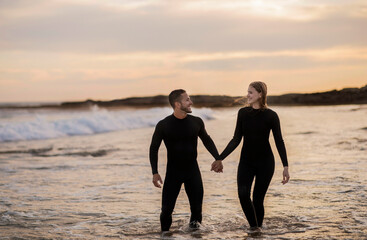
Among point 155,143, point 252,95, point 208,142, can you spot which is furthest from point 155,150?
point 252,95

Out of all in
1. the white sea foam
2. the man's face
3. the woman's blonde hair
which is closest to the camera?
the man's face

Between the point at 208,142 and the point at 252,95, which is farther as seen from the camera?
the point at 208,142

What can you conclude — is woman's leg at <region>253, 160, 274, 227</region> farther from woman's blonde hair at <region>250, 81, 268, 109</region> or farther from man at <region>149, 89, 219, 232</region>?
woman's blonde hair at <region>250, 81, 268, 109</region>

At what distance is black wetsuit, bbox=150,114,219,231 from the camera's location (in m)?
6.57

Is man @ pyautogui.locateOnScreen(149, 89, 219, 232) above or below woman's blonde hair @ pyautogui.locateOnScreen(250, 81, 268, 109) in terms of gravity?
below

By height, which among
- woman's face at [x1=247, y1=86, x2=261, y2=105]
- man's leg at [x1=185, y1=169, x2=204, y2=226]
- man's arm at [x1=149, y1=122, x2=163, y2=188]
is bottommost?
man's leg at [x1=185, y1=169, x2=204, y2=226]

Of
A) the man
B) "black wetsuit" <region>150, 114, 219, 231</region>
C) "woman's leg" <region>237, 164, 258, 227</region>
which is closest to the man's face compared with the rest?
the man

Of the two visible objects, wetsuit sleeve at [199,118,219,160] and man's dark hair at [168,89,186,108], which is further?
wetsuit sleeve at [199,118,219,160]

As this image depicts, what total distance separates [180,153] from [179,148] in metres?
0.07

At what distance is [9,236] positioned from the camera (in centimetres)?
720

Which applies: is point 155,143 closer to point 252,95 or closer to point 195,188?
point 195,188

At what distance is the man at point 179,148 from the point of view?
6.52m

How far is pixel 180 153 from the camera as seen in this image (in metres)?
6.66

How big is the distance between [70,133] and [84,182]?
17636 mm
